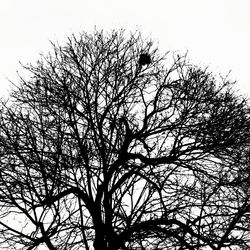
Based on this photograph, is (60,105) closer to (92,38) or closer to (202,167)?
(92,38)

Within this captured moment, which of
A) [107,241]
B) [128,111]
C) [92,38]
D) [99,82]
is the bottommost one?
[107,241]

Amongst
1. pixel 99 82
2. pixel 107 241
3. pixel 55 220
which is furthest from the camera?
pixel 99 82

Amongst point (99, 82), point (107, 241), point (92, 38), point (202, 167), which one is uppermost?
point (92, 38)

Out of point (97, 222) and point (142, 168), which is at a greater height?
point (142, 168)

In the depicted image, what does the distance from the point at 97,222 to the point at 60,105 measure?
2.70m

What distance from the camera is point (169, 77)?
1027cm

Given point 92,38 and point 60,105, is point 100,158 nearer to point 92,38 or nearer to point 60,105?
point 60,105

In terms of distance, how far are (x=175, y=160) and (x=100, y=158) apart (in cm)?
162

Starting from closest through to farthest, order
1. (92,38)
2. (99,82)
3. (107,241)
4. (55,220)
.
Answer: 1. (55,220)
2. (107,241)
3. (99,82)
4. (92,38)

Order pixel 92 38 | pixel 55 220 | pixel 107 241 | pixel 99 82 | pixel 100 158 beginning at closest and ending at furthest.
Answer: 1. pixel 55 220
2. pixel 107 241
3. pixel 100 158
4. pixel 99 82
5. pixel 92 38

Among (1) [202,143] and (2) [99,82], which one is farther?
(2) [99,82]

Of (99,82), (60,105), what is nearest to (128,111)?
(99,82)

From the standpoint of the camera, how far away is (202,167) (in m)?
9.12

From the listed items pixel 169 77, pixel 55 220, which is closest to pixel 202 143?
pixel 169 77
